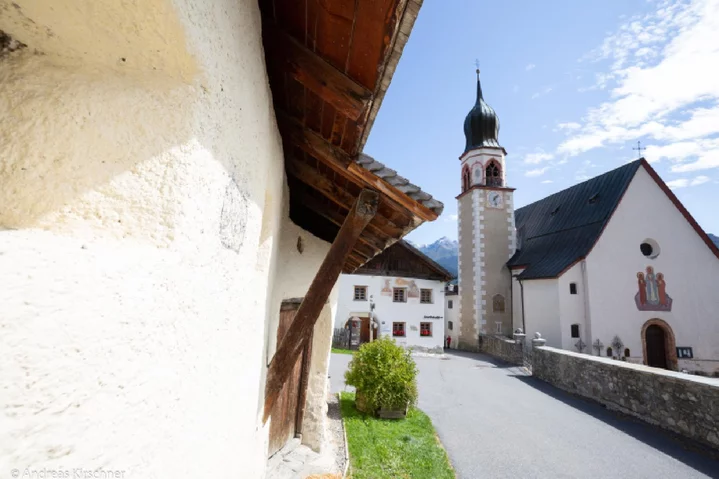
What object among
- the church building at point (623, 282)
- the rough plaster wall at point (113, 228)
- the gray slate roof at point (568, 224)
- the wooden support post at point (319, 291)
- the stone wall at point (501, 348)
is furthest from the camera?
the gray slate roof at point (568, 224)

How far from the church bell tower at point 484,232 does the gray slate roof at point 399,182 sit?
21038 mm

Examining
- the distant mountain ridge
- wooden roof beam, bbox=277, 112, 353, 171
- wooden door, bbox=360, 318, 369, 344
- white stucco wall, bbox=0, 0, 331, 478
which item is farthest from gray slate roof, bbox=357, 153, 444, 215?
the distant mountain ridge

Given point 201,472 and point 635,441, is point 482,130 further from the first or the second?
point 201,472

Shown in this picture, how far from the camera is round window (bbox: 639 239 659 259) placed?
18.2 meters

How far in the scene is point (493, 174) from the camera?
24.4 m

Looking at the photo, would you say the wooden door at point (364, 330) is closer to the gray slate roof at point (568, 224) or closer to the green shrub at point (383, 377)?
the gray slate roof at point (568, 224)

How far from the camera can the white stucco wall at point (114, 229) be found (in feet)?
2.27

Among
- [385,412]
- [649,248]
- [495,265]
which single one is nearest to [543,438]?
[385,412]

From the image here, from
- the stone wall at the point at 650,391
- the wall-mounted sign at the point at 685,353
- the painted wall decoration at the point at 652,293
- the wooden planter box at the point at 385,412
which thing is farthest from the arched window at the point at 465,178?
the wooden planter box at the point at 385,412

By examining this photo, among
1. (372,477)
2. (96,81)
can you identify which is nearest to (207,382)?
(96,81)

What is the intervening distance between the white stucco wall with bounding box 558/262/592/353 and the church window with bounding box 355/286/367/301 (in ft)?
31.6

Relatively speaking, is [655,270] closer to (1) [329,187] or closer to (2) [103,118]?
(1) [329,187]

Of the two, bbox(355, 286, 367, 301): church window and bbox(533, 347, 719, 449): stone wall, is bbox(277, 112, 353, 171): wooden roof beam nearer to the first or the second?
bbox(533, 347, 719, 449): stone wall

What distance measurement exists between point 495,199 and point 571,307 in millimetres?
8679
